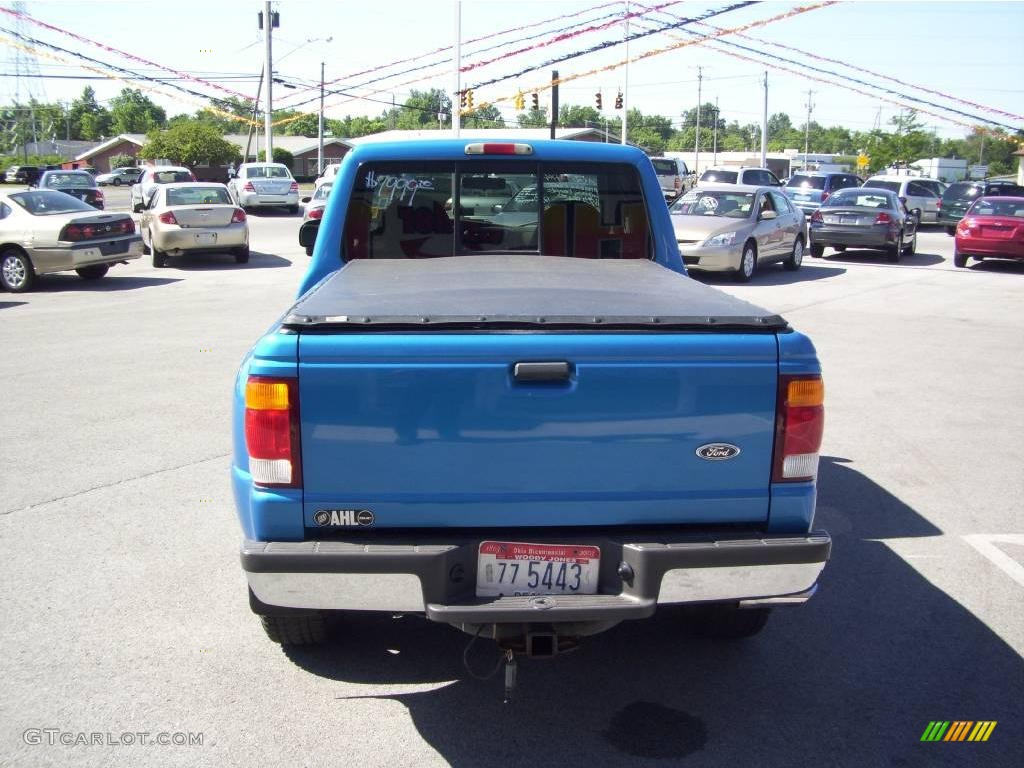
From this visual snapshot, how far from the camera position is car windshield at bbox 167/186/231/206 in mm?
19094

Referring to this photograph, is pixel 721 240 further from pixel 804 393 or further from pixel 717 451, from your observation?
pixel 717 451

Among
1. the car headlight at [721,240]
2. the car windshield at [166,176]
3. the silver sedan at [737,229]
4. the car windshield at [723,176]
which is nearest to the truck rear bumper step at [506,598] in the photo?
the silver sedan at [737,229]

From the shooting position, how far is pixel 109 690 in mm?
3732

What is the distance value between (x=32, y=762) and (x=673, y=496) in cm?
231

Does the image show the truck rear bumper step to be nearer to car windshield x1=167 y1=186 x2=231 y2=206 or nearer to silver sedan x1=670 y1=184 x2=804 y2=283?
silver sedan x1=670 y1=184 x2=804 y2=283

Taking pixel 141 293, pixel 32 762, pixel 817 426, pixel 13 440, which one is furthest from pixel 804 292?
pixel 32 762

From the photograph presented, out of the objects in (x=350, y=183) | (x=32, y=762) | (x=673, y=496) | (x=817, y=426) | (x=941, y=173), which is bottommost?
(x=32, y=762)

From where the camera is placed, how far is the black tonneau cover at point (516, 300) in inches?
124

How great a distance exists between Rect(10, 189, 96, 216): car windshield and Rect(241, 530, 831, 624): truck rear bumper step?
14.4 m

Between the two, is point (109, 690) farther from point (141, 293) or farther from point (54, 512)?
point (141, 293)

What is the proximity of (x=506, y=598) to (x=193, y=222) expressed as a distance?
56.0ft

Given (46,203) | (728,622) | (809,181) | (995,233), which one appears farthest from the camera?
(809,181)

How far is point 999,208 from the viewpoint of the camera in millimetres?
20641

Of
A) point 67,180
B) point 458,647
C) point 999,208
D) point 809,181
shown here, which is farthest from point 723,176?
point 458,647
